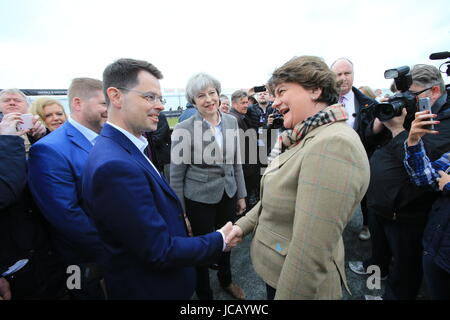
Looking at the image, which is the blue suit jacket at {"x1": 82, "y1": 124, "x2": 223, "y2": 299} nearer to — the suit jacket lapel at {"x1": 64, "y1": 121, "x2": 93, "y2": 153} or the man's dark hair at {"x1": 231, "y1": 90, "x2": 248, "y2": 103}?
the suit jacket lapel at {"x1": 64, "y1": 121, "x2": 93, "y2": 153}

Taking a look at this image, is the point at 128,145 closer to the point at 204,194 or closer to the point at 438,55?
the point at 204,194

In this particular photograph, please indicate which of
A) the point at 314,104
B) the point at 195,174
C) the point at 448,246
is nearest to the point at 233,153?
the point at 195,174

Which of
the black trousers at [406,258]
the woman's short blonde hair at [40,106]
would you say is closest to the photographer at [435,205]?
the black trousers at [406,258]

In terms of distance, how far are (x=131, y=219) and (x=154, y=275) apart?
15.9 inches

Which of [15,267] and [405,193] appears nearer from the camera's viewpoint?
[15,267]

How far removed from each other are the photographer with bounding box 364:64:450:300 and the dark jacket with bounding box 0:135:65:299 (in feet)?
8.79

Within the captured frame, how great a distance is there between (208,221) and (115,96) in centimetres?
157

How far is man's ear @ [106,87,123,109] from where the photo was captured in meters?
1.27

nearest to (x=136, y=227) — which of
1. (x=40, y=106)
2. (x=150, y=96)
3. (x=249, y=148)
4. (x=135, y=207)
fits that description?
(x=135, y=207)

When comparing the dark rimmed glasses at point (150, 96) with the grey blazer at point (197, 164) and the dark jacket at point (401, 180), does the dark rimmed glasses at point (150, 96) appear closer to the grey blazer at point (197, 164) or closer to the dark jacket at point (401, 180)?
the grey blazer at point (197, 164)

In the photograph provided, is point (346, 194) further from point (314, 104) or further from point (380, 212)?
point (380, 212)

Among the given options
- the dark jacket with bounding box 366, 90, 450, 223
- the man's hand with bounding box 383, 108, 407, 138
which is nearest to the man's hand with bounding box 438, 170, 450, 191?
the dark jacket with bounding box 366, 90, 450, 223

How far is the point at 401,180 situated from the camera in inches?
70.7

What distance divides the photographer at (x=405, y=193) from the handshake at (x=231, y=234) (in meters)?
1.32
